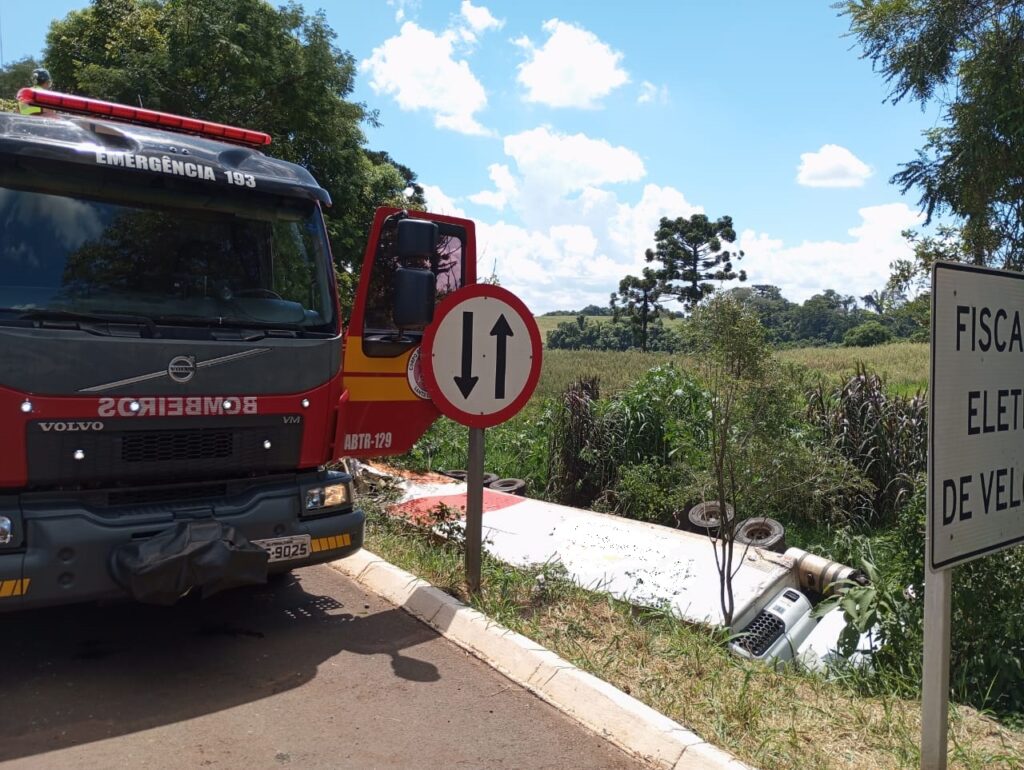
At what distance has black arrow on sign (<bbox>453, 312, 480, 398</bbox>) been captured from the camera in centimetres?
520

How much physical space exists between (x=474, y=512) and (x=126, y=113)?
3195mm

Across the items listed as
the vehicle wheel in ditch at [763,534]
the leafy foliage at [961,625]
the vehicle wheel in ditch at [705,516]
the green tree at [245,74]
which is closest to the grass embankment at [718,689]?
the leafy foliage at [961,625]

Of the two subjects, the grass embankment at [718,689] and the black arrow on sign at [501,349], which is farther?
the black arrow on sign at [501,349]

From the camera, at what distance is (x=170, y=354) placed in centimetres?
430

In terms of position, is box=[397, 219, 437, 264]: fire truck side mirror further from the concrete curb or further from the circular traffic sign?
the concrete curb

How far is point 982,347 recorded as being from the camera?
3039 mm

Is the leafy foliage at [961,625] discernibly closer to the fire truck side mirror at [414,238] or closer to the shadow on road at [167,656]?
the shadow on road at [167,656]

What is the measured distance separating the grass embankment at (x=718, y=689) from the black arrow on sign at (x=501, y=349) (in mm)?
1262

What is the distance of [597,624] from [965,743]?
1942 mm

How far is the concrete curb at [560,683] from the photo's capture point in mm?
3447

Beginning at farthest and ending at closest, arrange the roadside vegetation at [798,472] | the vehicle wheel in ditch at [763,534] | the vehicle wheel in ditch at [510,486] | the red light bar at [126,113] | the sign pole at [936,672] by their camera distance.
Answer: the vehicle wheel in ditch at [510,486] < the vehicle wheel in ditch at [763,534] < the roadside vegetation at [798,472] < the red light bar at [126,113] < the sign pole at [936,672]

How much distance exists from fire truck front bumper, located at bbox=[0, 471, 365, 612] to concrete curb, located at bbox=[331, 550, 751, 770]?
0.91m

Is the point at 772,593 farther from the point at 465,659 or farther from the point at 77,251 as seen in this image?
the point at 77,251

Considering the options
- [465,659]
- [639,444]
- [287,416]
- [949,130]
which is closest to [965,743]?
[465,659]
